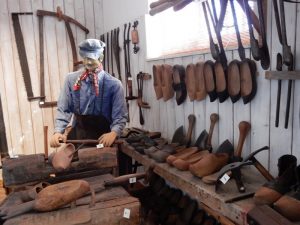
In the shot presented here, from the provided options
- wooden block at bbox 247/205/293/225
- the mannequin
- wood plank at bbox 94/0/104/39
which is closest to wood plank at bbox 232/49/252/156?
wooden block at bbox 247/205/293/225

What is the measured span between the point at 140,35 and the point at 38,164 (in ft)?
5.95

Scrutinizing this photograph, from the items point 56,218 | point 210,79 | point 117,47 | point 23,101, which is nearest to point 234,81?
point 210,79

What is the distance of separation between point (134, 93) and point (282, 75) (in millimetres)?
2164

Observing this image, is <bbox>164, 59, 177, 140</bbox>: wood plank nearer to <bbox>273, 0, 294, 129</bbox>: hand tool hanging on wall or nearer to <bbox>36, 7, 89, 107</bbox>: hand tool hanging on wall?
<bbox>273, 0, 294, 129</bbox>: hand tool hanging on wall

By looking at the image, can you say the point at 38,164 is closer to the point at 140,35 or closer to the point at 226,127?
the point at 226,127

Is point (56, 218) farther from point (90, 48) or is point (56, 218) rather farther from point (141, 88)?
point (141, 88)

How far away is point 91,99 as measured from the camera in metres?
2.65

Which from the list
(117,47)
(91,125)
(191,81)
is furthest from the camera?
(117,47)

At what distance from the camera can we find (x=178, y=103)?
2498 millimetres

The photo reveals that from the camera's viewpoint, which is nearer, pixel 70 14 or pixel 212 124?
pixel 212 124

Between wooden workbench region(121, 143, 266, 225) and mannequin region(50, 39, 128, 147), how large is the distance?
0.85m

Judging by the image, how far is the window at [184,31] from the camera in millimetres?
2094

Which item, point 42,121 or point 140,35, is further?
point 42,121

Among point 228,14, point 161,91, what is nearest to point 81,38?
point 161,91
